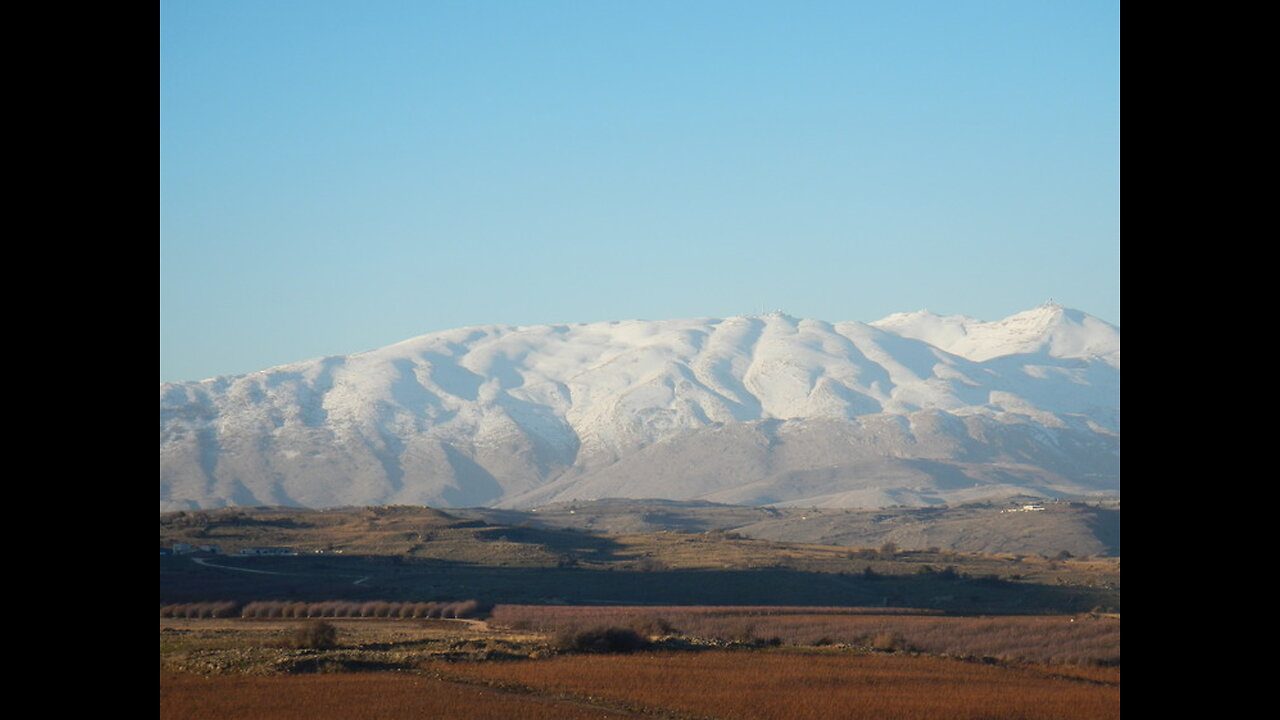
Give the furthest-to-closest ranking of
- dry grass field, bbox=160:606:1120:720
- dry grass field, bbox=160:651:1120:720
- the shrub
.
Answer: the shrub
dry grass field, bbox=160:606:1120:720
dry grass field, bbox=160:651:1120:720

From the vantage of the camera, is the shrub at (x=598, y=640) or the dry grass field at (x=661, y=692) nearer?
the dry grass field at (x=661, y=692)

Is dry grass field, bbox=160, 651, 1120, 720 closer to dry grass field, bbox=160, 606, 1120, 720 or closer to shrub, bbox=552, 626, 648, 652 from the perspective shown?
dry grass field, bbox=160, 606, 1120, 720

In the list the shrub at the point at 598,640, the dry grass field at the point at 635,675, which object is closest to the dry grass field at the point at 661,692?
the dry grass field at the point at 635,675

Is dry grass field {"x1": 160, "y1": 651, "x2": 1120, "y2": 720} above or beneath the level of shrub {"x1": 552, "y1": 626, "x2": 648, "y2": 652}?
above

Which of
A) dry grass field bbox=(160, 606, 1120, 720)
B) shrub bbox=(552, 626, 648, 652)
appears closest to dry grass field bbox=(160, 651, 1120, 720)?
dry grass field bbox=(160, 606, 1120, 720)

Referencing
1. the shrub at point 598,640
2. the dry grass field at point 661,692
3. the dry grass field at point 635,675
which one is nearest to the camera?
the dry grass field at point 661,692

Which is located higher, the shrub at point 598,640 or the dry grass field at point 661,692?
the dry grass field at point 661,692

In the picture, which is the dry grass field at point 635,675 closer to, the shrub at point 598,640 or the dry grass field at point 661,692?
the dry grass field at point 661,692

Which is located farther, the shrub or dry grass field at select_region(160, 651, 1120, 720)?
the shrub

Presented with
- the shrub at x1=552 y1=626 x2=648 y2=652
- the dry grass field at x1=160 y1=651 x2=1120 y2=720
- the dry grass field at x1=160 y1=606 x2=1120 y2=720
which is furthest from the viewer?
the shrub at x1=552 y1=626 x2=648 y2=652

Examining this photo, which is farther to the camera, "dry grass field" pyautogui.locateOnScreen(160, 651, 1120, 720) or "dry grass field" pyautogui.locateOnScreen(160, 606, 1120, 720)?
"dry grass field" pyautogui.locateOnScreen(160, 606, 1120, 720)
